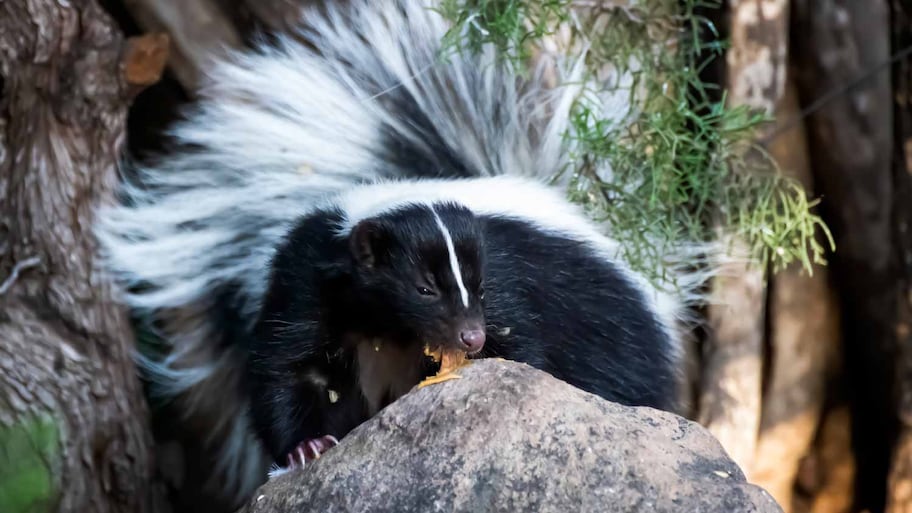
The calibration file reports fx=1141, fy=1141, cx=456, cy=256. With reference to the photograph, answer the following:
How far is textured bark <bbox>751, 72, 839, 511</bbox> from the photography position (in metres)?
4.16

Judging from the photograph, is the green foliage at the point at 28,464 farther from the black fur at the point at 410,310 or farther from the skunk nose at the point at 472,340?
the skunk nose at the point at 472,340

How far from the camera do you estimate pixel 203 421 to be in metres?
4.04

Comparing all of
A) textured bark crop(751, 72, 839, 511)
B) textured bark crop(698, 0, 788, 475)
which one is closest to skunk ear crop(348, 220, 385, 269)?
textured bark crop(698, 0, 788, 475)

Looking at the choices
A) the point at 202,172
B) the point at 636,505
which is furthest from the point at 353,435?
the point at 202,172

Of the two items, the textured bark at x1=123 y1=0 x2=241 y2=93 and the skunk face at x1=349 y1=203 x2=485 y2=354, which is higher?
the textured bark at x1=123 y1=0 x2=241 y2=93

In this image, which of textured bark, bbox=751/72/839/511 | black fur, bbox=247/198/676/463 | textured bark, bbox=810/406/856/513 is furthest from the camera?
textured bark, bbox=810/406/856/513

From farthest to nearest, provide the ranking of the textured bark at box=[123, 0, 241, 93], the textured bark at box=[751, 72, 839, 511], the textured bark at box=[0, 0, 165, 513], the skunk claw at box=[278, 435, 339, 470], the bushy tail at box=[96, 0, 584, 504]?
1. the textured bark at box=[751, 72, 839, 511]
2. the textured bark at box=[123, 0, 241, 93]
3. the bushy tail at box=[96, 0, 584, 504]
4. the textured bark at box=[0, 0, 165, 513]
5. the skunk claw at box=[278, 435, 339, 470]

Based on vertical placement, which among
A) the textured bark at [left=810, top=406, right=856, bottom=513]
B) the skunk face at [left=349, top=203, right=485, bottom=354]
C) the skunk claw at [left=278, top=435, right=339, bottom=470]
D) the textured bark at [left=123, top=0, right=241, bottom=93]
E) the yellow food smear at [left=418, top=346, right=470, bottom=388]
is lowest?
the textured bark at [left=810, top=406, right=856, bottom=513]

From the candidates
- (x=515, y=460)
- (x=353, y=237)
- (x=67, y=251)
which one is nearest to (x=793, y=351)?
Answer: (x=353, y=237)

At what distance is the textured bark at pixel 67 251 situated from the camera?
3193 millimetres

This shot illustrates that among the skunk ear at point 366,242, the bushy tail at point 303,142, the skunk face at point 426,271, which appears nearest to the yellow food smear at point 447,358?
the skunk face at point 426,271

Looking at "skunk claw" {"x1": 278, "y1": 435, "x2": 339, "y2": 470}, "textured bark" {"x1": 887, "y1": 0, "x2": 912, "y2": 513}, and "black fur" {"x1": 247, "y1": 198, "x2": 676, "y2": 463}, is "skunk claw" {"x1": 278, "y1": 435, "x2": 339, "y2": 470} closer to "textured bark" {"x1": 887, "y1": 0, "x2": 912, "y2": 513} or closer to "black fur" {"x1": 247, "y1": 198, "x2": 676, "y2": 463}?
"black fur" {"x1": 247, "y1": 198, "x2": 676, "y2": 463}

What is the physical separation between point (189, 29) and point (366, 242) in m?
1.36

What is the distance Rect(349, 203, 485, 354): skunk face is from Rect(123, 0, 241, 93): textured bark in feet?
4.13
